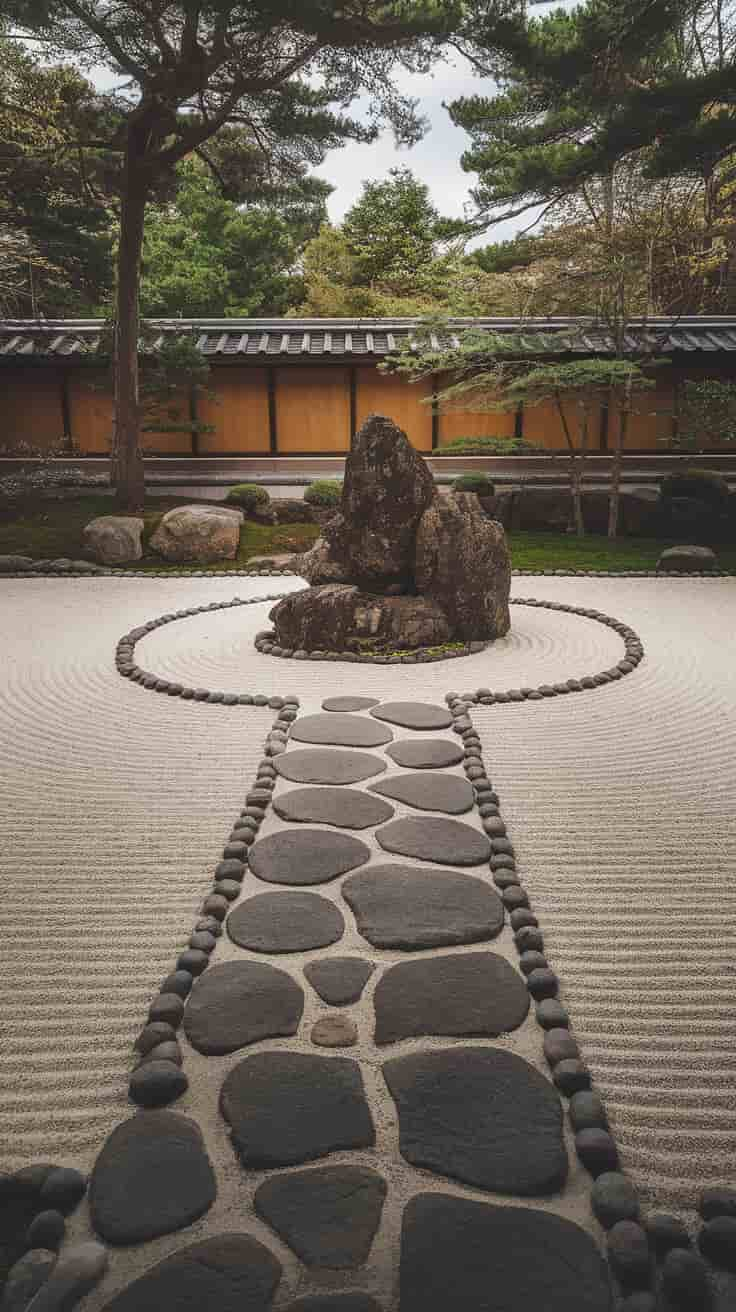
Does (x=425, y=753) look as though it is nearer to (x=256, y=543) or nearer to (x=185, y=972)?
(x=185, y=972)

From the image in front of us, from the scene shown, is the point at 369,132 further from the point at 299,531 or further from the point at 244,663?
the point at 244,663

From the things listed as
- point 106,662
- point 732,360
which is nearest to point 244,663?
point 106,662

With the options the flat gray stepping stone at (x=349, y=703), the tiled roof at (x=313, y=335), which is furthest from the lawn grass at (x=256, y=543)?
the flat gray stepping stone at (x=349, y=703)

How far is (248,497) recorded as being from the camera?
13688mm

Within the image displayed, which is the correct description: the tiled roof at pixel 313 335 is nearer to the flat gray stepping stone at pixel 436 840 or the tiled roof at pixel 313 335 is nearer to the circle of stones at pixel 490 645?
the circle of stones at pixel 490 645

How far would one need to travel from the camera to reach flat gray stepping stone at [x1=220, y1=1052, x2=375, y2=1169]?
2004 mm

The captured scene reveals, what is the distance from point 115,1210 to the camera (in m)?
1.83

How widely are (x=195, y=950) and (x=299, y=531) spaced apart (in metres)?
10.6

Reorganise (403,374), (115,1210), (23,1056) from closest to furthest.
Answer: (115,1210) → (23,1056) → (403,374)

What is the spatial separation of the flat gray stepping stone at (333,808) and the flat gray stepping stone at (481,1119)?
5.20 feet

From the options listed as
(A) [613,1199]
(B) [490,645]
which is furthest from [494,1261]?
(B) [490,645]

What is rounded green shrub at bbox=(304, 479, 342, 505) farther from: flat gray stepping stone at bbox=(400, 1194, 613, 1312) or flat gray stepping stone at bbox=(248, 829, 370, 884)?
flat gray stepping stone at bbox=(400, 1194, 613, 1312)

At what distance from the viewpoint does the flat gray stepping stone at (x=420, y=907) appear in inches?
114

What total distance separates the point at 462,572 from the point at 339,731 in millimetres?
2725
